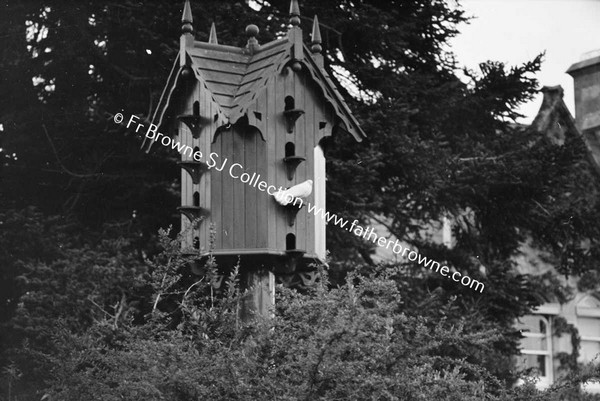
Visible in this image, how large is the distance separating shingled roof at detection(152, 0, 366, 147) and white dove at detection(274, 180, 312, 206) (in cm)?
60

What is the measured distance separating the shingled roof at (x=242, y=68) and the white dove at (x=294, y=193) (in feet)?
1.98

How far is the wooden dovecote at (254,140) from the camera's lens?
753 cm

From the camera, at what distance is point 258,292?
734 cm

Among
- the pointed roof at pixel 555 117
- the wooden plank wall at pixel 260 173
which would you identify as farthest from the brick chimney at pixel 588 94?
the wooden plank wall at pixel 260 173

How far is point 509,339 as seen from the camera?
1276 cm

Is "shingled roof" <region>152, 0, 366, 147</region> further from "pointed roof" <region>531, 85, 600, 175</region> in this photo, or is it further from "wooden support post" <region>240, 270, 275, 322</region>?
"pointed roof" <region>531, 85, 600, 175</region>

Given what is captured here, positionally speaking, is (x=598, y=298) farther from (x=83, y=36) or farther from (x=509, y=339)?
(x=83, y=36)

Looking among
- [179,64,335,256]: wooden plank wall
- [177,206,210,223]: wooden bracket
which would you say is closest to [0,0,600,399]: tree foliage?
[177,206,210,223]: wooden bracket

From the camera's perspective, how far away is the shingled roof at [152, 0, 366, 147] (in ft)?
24.9

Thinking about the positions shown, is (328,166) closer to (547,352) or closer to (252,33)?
(252,33)

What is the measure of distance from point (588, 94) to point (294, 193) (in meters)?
14.4

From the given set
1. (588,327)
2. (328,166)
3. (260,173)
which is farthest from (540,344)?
(260,173)

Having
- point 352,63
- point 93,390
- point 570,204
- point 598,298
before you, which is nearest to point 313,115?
point 93,390

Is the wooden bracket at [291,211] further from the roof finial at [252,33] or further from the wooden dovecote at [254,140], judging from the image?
the roof finial at [252,33]
